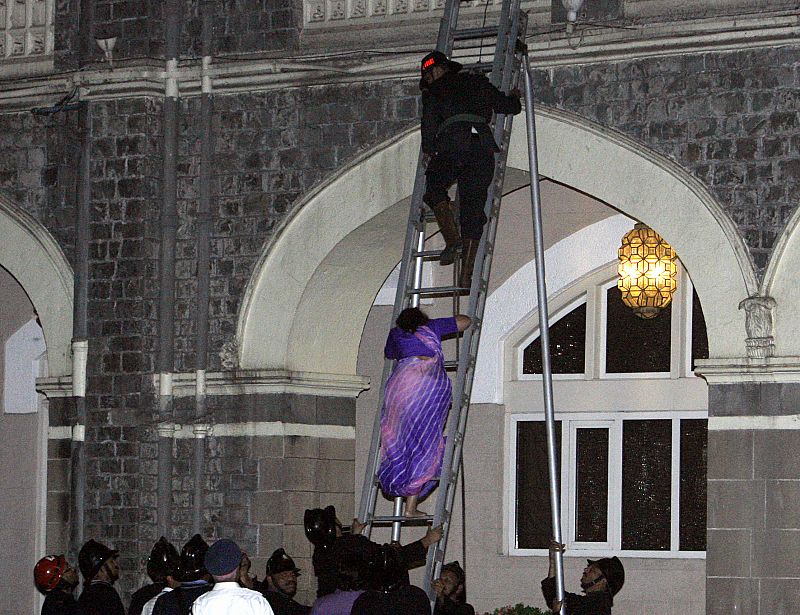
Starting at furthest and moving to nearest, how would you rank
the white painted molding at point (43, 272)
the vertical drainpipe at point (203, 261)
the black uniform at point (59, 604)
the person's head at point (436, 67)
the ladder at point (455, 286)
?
the white painted molding at point (43, 272) < the vertical drainpipe at point (203, 261) < the person's head at point (436, 67) < the black uniform at point (59, 604) < the ladder at point (455, 286)

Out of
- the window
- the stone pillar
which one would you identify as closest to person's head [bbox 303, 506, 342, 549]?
the stone pillar

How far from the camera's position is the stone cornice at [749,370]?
33.4 ft

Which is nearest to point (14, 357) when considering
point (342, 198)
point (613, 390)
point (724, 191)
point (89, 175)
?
point (89, 175)

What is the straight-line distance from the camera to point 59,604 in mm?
9484

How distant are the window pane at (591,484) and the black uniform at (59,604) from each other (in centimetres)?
439

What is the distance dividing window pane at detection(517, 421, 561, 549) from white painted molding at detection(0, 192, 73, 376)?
10.9 feet

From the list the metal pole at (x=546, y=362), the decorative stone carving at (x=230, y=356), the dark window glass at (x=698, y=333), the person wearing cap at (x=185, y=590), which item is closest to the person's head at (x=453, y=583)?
the metal pole at (x=546, y=362)

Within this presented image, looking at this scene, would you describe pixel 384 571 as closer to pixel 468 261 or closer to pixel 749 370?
pixel 468 261

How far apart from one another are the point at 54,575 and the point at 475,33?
12.8ft

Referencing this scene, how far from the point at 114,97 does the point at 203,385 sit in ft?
6.68

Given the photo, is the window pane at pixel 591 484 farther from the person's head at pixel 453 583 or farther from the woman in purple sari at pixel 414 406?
the woman in purple sari at pixel 414 406

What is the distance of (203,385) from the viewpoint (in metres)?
11.7

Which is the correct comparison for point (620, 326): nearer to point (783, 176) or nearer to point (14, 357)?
point (783, 176)

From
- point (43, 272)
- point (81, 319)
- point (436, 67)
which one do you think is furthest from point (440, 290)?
point (43, 272)
